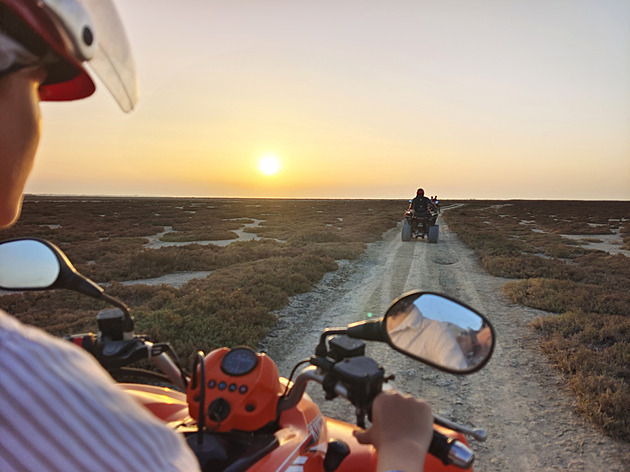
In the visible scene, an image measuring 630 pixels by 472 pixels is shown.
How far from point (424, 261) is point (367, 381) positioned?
10.8 meters

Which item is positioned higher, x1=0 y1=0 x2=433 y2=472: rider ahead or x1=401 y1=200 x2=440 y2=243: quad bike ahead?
x1=0 y1=0 x2=433 y2=472: rider ahead

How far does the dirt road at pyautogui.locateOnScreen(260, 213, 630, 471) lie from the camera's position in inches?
131

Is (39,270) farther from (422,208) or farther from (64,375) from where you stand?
(422,208)

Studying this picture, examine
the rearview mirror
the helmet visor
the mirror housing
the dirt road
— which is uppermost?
the helmet visor

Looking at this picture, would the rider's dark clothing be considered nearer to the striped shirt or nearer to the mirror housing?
the mirror housing

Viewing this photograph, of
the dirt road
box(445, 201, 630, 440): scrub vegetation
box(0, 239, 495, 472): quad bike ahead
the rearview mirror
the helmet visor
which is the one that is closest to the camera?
the helmet visor

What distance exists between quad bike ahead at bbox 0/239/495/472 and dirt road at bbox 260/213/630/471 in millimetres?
2380

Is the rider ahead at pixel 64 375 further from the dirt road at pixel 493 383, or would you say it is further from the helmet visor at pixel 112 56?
the dirt road at pixel 493 383

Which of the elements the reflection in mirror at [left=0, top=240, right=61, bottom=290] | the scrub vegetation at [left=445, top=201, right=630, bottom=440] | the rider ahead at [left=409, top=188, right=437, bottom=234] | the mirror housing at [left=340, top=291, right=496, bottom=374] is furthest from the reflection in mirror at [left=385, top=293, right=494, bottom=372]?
the rider ahead at [left=409, top=188, right=437, bottom=234]

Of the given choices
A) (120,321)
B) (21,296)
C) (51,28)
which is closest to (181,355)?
(120,321)

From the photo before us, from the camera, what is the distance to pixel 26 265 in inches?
60.1

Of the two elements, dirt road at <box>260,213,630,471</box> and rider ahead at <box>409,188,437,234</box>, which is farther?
rider ahead at <box>409,188,437,234</box>

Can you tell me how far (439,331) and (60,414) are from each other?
1101 mm

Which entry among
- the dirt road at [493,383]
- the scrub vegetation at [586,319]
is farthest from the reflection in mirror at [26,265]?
the scrub vegetation at [586,319]
